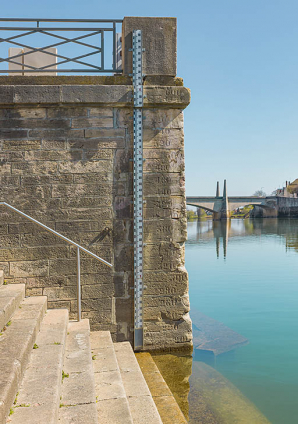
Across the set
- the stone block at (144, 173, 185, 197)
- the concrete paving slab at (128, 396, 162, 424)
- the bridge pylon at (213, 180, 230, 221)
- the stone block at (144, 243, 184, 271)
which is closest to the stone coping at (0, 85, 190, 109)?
the stone block at (144, 173, 185, 197)

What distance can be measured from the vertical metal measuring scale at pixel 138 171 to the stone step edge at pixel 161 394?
639 mm

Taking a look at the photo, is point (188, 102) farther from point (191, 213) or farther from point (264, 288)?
point (191, 213)

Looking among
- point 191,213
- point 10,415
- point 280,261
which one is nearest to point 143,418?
point 10,415

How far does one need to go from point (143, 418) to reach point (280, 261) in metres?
17.5

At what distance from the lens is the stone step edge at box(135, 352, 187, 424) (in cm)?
388

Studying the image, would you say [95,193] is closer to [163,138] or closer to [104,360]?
[163,138]

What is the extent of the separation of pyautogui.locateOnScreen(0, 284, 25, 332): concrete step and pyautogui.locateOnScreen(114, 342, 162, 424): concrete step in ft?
4.40

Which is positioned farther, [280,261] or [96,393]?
[280,261]

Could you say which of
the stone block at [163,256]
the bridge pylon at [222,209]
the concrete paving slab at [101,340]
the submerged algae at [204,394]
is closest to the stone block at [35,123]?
the stone block at [163,256]

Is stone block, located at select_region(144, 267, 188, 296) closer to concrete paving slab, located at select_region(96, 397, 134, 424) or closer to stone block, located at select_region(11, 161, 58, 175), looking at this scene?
stone block, located at select_region(11, 161, 58, 175)

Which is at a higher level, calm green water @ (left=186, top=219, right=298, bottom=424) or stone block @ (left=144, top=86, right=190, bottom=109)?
stone block @ (left=144, top=86, right=190, bottom=109)

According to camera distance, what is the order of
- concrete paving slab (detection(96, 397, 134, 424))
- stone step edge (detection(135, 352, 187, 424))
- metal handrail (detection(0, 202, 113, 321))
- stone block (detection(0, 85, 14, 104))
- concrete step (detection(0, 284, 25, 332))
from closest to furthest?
concrete paving slab (detection(96, 397, 134, 424)) → stone step edge (detection(135, 352, 187, 424)) → concrete step (detection(0, 284, 25, 332)) → metal handrail (detection(0, 202, 113, 321)) → stone block (detection(0, 85, 14, 104))

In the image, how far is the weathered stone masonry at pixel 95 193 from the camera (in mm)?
5434

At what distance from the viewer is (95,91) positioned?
17.9 ft
